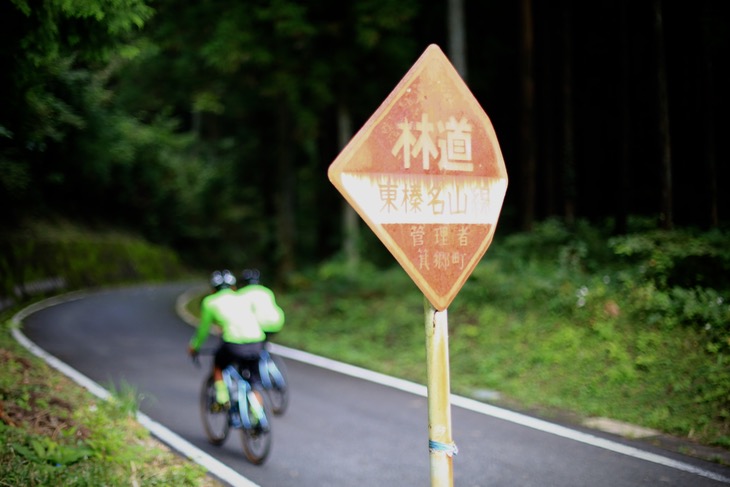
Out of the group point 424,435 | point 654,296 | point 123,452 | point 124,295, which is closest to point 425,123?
point 123,452

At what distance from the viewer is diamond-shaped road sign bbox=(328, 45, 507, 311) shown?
2.36 m

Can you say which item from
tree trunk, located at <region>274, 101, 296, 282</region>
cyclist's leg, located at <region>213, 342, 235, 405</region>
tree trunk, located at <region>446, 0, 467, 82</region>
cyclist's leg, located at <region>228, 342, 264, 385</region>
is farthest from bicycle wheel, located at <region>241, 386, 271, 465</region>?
tree trunk, located at <region>274, 101, 296, 282</region>

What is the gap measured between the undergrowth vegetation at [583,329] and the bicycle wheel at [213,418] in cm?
373

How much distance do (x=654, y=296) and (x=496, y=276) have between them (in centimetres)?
368

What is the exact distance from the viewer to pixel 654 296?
31.1 ft

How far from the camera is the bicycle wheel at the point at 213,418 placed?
7078 mm

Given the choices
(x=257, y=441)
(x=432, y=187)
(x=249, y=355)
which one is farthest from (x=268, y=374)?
(x=432, y=187)

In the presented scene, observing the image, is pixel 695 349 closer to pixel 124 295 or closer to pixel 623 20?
pixel 623 20

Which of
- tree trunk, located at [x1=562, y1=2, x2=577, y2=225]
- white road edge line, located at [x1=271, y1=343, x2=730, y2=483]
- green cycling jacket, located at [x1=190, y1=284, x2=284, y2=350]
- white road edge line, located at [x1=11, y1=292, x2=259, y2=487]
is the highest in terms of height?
tree trunk, located at [x1=562, y1=2, x2=577, y2=225]

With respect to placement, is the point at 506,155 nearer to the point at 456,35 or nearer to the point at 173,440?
the point at 456,35

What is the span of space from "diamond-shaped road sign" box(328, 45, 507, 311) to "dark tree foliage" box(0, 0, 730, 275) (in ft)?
16.9

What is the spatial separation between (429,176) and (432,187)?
5 centimetres

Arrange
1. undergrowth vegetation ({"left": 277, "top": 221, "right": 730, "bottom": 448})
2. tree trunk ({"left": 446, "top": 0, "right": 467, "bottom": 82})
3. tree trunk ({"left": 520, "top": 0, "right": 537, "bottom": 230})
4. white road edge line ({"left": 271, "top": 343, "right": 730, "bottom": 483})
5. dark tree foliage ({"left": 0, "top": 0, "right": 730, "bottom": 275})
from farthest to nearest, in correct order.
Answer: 1. tree trunk ({"left": 520, "top": 0, "right": 537, "bottom": 230})
2. tree trunk ({"left": 446, "top": 0, "right": 467, "bottom": 82})
3. dark tree foliage ({"left": 0, "top": 0, "right": 730, "bottom": 275})
4. undergrowth vegetation ({"left": 277, "top": 221, "right": 730, "bottom": 448})
5. white road edge line ({"left": 271, "top": 343, "right": 730, "bottom": 483})

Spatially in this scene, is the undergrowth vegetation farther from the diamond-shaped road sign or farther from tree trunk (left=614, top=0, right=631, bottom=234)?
the diamond-shaped road sign
